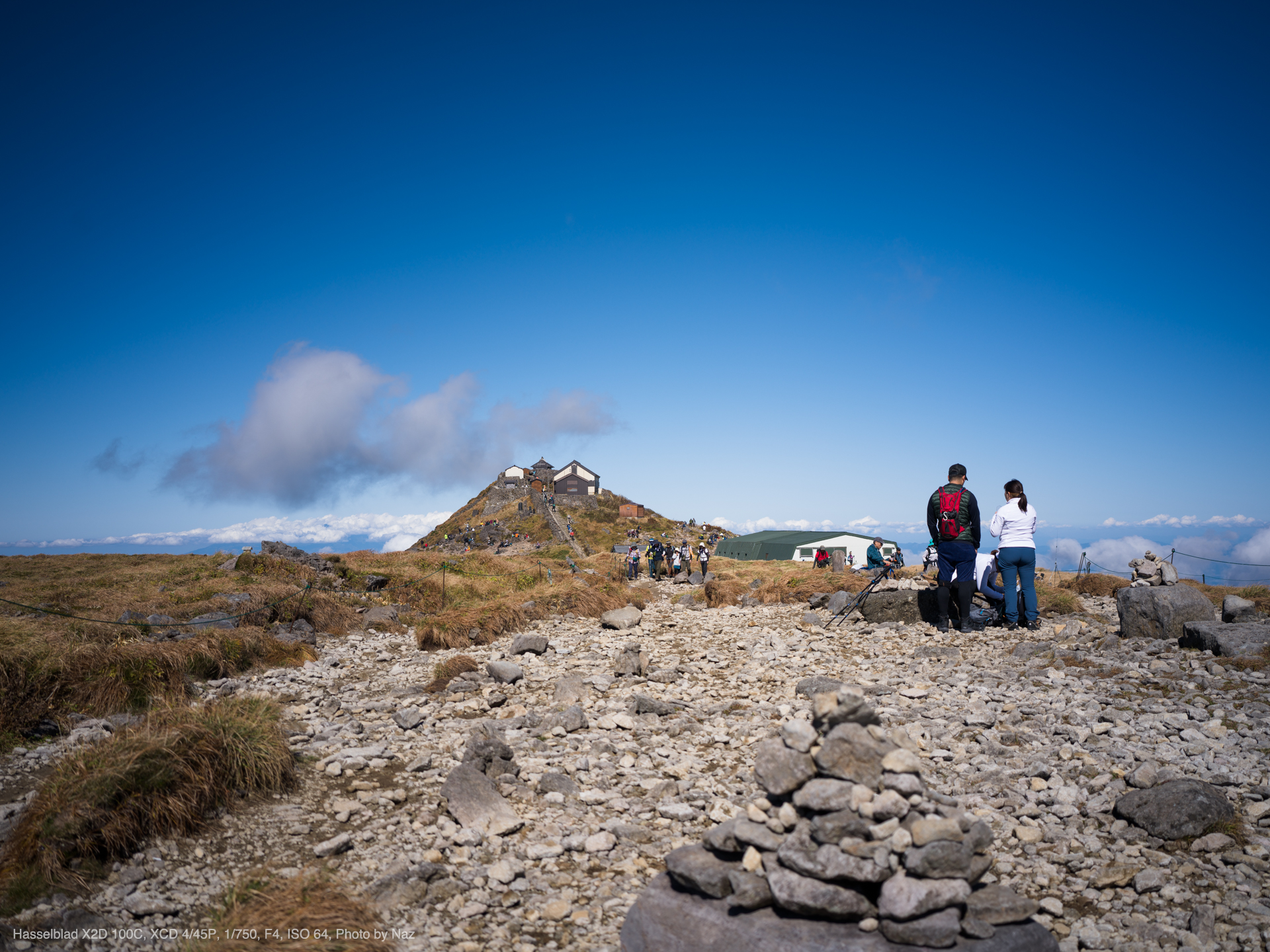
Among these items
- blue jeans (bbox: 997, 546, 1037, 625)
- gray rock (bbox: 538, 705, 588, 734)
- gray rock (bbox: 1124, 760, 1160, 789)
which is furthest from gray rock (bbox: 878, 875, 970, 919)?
blue jeans (bbox: 997, 546, 1037, 625)

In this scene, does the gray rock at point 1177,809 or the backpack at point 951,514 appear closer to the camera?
the gray rock at point 1177,809

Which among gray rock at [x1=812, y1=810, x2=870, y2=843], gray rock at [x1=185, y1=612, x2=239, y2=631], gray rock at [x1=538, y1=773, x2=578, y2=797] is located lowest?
gray rock at [x1=538, y1=773, x2=578, y2=797]

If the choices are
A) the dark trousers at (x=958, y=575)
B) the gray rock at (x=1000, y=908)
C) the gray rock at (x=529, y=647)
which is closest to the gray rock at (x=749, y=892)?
the gray rock at (x=1000, y=908)

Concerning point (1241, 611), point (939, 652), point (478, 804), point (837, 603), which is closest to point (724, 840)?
point (478, 804)

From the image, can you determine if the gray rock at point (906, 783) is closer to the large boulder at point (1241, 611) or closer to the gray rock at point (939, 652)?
the gray rock at point (939, 652)

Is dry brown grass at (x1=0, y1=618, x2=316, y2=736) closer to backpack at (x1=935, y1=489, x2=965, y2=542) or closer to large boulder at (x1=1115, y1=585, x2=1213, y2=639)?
backpack at (x1=935, y1=489, x2=965, y2=542)

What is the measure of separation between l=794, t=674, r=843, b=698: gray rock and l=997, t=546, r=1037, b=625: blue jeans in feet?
16.9

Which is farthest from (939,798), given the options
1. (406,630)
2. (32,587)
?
(32,587)

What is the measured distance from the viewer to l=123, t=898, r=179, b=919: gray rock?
608 centimetres

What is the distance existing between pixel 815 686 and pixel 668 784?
391 cm

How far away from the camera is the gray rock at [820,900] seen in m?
4.94

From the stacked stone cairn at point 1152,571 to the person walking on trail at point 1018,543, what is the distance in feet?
18.6

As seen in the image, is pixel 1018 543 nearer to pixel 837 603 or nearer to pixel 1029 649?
pixel 1029 649

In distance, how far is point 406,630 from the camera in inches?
797
